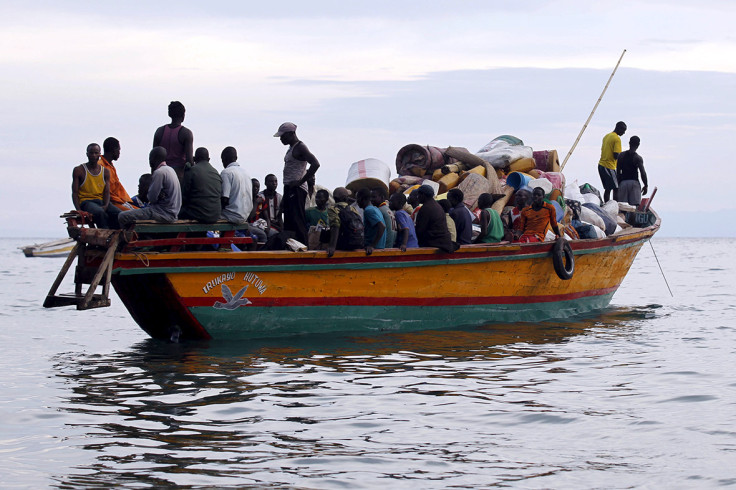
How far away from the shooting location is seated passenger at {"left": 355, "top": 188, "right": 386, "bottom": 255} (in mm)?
9945

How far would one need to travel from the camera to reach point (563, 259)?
11828mm

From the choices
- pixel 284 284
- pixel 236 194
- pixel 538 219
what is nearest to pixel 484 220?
pixel 538 219

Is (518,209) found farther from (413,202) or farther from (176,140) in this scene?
(176,140)

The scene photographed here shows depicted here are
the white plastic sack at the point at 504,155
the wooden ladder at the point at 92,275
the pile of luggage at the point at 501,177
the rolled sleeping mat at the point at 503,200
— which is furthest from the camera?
the white plastic sack at the point at 504,155

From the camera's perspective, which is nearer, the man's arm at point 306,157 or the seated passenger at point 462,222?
the man's arm at point 306,157

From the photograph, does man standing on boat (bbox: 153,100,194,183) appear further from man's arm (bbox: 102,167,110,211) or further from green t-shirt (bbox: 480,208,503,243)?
green t-shirt (bbox: 480,208,503,243)

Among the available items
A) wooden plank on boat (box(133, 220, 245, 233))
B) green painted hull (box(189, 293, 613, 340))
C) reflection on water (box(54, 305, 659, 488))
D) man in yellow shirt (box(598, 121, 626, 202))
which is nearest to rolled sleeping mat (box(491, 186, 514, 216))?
green painted hull (box(189, 293, 613, 340))

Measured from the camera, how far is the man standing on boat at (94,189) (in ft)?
30.5

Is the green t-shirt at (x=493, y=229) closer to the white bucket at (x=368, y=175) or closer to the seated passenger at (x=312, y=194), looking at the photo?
the white bucket at (x=368, y=175)

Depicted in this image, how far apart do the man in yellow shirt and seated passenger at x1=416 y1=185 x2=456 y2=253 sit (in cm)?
564

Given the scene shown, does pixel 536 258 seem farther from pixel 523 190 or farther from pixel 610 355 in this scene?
pixel 610 355

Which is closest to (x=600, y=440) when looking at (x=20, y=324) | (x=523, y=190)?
(x=523, y=190)

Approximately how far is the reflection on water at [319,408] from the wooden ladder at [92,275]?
0.68 m

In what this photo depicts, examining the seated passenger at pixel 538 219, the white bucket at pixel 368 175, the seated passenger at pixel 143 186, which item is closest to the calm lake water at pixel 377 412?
the seated passenger at pixel 538 219
